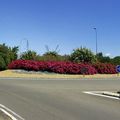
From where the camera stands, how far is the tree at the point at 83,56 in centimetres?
7844

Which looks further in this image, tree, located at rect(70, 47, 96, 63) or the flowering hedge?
tree, located at rect(70, 47, 96, 63)

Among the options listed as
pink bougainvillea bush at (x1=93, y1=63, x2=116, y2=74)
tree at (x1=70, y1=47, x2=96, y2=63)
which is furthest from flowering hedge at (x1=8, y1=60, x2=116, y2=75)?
tree at (x1=70, y1=47, x2=96, y2=63)

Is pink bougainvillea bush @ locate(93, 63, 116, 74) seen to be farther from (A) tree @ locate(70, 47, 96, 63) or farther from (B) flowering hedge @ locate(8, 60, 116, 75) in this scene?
(A) tree @ locate(70, 47, 96, 63)

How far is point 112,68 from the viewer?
66625 mm


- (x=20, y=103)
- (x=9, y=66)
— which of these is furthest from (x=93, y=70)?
(x=20, y=103)

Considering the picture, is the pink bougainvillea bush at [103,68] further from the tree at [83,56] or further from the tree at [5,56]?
the tree at [5,56]

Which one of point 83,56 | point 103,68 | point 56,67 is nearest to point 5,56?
point 56,67

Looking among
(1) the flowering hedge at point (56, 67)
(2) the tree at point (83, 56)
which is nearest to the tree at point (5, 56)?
(1) the flowering hedge at point (56, 67)

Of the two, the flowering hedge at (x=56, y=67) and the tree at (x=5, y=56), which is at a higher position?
the tree at (x=5, y=56)

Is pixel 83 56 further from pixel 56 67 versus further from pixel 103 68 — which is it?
pixel 56 67

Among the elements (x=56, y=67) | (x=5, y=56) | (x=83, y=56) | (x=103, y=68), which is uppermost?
(x=83, y=56)

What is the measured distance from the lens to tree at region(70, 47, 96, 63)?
3088 inches

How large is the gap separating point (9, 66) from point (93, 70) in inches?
468

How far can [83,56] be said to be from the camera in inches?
3115
